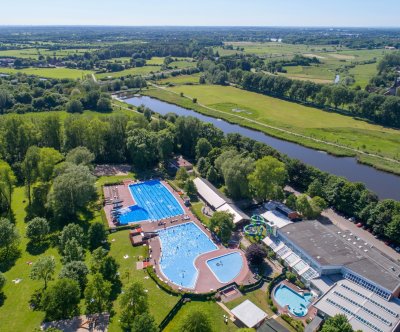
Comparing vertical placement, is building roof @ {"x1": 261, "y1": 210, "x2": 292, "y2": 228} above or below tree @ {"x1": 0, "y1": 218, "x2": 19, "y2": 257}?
below

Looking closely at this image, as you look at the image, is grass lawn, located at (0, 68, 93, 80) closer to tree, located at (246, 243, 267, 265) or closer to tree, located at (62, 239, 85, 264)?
tree, located at (62, 239, 85, 264)

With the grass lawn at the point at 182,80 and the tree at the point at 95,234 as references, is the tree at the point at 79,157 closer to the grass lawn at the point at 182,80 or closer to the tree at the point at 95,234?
the tree at the point at 95,234

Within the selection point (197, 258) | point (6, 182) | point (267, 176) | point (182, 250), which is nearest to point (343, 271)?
point (197, 258)

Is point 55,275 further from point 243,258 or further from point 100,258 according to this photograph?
point 243,258

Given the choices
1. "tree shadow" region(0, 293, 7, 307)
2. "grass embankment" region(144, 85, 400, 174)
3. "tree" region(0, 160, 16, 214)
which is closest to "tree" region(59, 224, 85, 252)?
"tree shadow" region(0, 293, 7, 307)

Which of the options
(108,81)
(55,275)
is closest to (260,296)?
(55,275)

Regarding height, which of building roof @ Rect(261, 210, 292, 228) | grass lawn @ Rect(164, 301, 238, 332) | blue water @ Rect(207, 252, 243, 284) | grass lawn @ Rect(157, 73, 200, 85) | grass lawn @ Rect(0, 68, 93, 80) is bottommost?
blue water @ Rect(207, 252, 243, 284)
